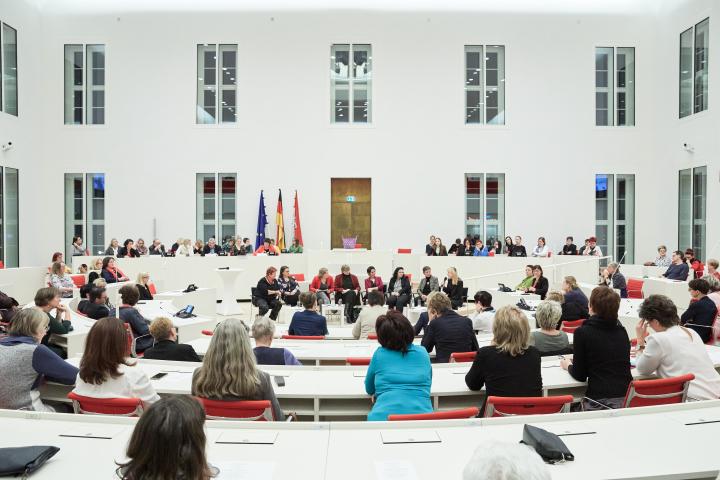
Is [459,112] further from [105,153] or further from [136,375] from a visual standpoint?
[136,375]

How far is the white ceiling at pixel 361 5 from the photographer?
1630 centimetres

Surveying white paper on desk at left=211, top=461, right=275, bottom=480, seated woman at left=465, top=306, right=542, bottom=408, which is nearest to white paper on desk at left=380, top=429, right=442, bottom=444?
white paper on desk at left=211, top=461, right=275, bottom=480

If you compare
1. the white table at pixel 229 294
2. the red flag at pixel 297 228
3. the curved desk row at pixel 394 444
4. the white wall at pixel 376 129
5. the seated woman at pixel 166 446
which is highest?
the white wall at pixel 376 129

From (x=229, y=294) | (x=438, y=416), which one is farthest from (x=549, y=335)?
(x=229, y=294)

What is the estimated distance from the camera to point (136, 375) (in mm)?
3346

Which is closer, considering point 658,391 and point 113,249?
point 658,391

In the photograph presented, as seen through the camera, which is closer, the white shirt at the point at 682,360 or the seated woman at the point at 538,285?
the white shirt at the point at 682,360

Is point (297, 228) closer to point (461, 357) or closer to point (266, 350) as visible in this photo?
point (461, 357)

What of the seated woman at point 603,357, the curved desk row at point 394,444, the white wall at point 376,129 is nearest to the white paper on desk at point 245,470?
the curved desk row at point 394,444

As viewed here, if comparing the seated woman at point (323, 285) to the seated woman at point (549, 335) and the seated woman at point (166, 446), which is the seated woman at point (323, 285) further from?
the seated woman at point (166, 446)

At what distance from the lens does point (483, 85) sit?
55.0ft

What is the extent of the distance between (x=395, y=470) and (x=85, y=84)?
1701cm

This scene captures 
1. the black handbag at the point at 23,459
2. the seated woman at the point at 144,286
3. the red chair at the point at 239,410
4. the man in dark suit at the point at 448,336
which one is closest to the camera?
the black handbag at the point at 23,459

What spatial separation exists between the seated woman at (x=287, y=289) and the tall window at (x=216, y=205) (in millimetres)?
6002
